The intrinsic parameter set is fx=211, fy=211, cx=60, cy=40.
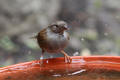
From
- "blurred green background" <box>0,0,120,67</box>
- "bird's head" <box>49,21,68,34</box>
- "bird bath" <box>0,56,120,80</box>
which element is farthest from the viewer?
"blurred green background" <box>0,0,120,67</box>

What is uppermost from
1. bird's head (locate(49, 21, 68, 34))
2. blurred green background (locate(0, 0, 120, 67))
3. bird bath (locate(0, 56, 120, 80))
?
blurred green background (locate(0, 0, 120, 67))

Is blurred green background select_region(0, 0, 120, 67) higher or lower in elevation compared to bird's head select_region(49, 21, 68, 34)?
higher

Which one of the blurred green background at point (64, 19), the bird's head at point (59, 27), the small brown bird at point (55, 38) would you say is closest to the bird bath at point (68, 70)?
the small brown bird at point (55, 38)

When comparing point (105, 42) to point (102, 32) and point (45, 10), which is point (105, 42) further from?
point (45, 10)

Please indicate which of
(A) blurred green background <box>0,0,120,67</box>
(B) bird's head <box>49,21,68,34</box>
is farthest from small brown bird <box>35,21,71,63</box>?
(A) blurred green background <box>0,0,120,67</box>

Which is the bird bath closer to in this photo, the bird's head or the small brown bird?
the small brown bird

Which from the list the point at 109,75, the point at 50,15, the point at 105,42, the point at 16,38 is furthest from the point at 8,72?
the point at 105,42

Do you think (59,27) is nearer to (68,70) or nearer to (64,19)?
(68,70)
